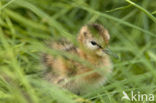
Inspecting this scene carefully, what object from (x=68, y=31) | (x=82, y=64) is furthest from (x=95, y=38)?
(x=68, y=31)

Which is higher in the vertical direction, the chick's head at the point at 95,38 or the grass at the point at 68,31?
the grass at the point at 68,31

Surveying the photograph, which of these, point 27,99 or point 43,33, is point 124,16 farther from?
point 27,99

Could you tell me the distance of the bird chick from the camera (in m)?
3.29

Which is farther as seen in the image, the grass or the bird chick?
the grass

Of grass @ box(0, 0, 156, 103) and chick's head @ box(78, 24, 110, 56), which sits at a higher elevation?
grass @ box(0, 0, 156, 103)

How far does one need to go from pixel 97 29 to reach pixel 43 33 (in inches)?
47.3

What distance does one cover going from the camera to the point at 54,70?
3.41 meters

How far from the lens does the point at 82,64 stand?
3.33 meters

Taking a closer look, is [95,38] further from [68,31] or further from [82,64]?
[68,31]

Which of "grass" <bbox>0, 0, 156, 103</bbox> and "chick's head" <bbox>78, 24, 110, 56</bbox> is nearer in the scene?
"chick's head" <bbox>78, 24, 110, 56</bbox>

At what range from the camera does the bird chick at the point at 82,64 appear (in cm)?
329

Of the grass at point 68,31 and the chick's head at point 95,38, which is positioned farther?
the grass at point 68,31

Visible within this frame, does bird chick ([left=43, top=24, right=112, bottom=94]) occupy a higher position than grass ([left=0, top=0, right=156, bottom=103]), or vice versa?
grass ([left=0, top=0, right=156, bottom=103])

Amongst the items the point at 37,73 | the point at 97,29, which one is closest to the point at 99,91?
the point at 97,29
